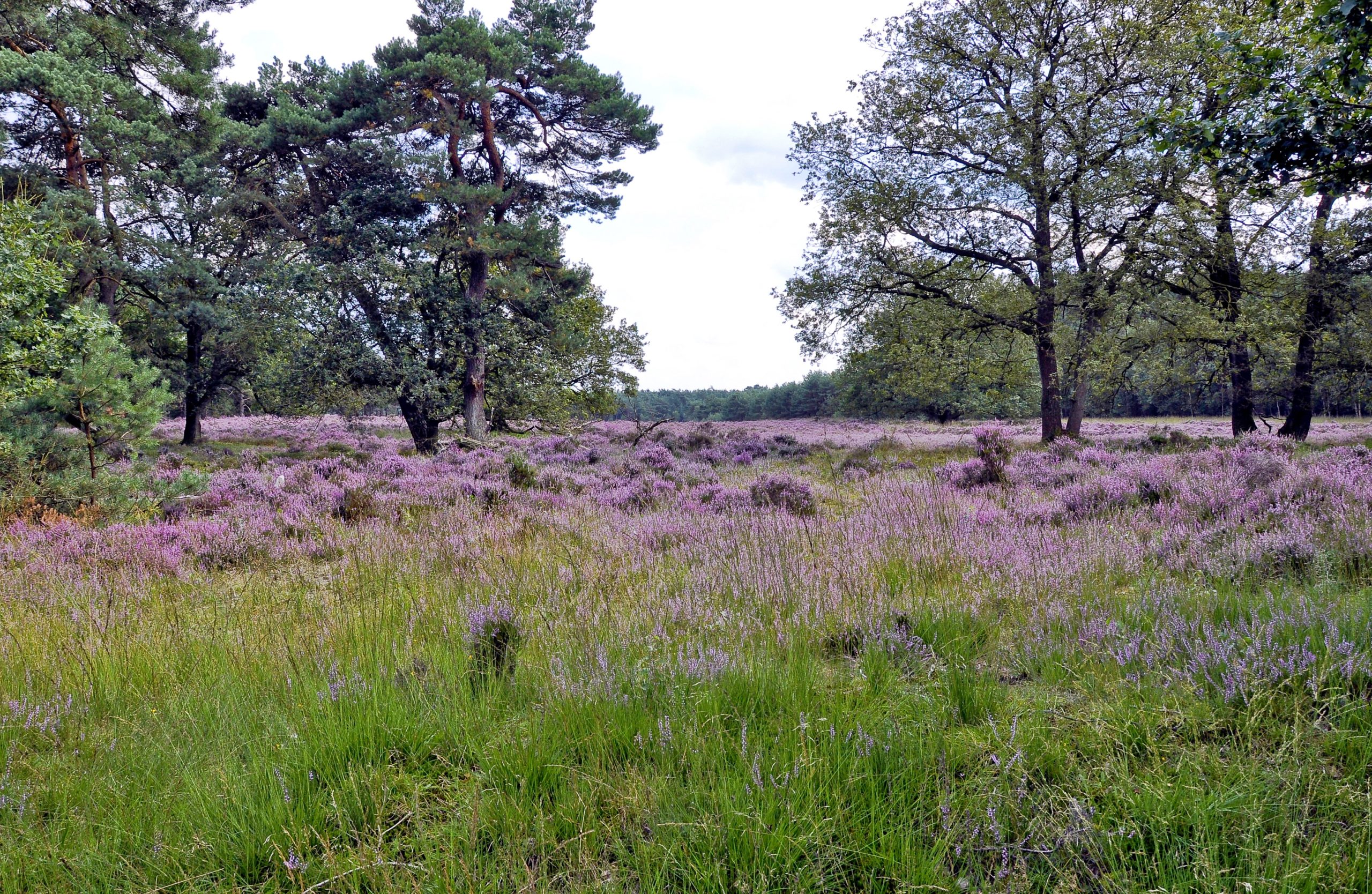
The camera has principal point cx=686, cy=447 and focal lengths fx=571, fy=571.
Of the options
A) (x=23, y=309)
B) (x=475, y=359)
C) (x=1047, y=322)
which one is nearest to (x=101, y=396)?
(x=23, y=309)

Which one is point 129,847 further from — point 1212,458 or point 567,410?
point 567,410

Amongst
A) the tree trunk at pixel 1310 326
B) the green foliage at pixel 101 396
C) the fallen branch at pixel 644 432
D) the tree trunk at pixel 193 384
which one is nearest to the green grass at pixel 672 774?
the green foliage at pixel 101 396

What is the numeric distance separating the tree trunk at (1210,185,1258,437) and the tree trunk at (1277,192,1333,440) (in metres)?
0.95

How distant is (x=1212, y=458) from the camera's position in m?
8.80

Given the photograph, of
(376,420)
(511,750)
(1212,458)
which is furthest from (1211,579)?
(376,420)

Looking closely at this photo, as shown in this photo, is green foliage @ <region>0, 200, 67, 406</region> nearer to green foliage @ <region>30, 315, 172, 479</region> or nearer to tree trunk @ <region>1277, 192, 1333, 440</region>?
green foliage @ <region>30, 315, 172, 479</region>

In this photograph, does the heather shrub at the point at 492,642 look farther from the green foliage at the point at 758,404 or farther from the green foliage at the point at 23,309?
the green foliage at the point at 758,404

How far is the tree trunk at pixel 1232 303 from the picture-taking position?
14.7 m

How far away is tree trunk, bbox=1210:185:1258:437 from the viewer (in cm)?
1466

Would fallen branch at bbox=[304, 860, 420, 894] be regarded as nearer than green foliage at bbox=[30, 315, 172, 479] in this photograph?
Yes

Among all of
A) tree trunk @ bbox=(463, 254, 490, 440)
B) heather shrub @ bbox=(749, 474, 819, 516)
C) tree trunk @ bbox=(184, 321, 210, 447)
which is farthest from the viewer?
tree trunk @ bbox=(184, 321, 210, 447)

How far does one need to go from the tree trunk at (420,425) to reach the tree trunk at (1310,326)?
24.0 metres

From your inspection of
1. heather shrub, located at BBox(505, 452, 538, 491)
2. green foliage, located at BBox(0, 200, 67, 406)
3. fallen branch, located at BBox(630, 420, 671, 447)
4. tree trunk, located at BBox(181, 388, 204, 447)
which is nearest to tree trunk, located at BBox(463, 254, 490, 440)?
fallen branch, located at BBox(630, 420, 671, 447)

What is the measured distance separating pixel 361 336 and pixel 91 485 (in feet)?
35.2
